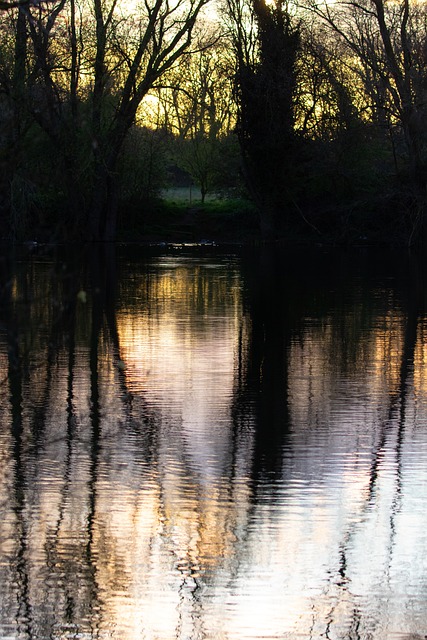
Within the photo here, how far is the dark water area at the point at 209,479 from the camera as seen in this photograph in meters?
5.86

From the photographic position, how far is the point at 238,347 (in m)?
15.1

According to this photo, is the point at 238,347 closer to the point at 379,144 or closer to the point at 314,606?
the point at 314,606

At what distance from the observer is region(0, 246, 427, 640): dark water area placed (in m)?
5.86

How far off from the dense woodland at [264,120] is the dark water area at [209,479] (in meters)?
21.4

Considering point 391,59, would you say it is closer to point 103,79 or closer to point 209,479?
point 103,79

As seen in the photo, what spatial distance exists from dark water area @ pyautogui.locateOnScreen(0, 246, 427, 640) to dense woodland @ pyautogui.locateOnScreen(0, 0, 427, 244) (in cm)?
2138

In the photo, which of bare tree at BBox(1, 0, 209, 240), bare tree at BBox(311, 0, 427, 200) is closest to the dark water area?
bare tree at BBox(1, 0, 209, 240)

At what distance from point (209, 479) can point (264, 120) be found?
36764 millimetres

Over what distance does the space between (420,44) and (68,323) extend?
27.6 metres

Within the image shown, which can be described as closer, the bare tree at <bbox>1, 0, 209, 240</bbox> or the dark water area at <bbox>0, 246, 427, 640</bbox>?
the dark water area at <bbox>0, 246, 427, 640</bbox>

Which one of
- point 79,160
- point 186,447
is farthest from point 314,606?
point 79,160

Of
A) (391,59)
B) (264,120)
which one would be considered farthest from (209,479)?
(264,120)

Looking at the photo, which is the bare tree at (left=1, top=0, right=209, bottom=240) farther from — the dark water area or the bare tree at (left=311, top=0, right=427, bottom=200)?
the dark water area

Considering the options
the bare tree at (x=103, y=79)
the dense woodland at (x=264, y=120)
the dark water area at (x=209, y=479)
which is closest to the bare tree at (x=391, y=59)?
the dense woodland at (x=264, y=120)
